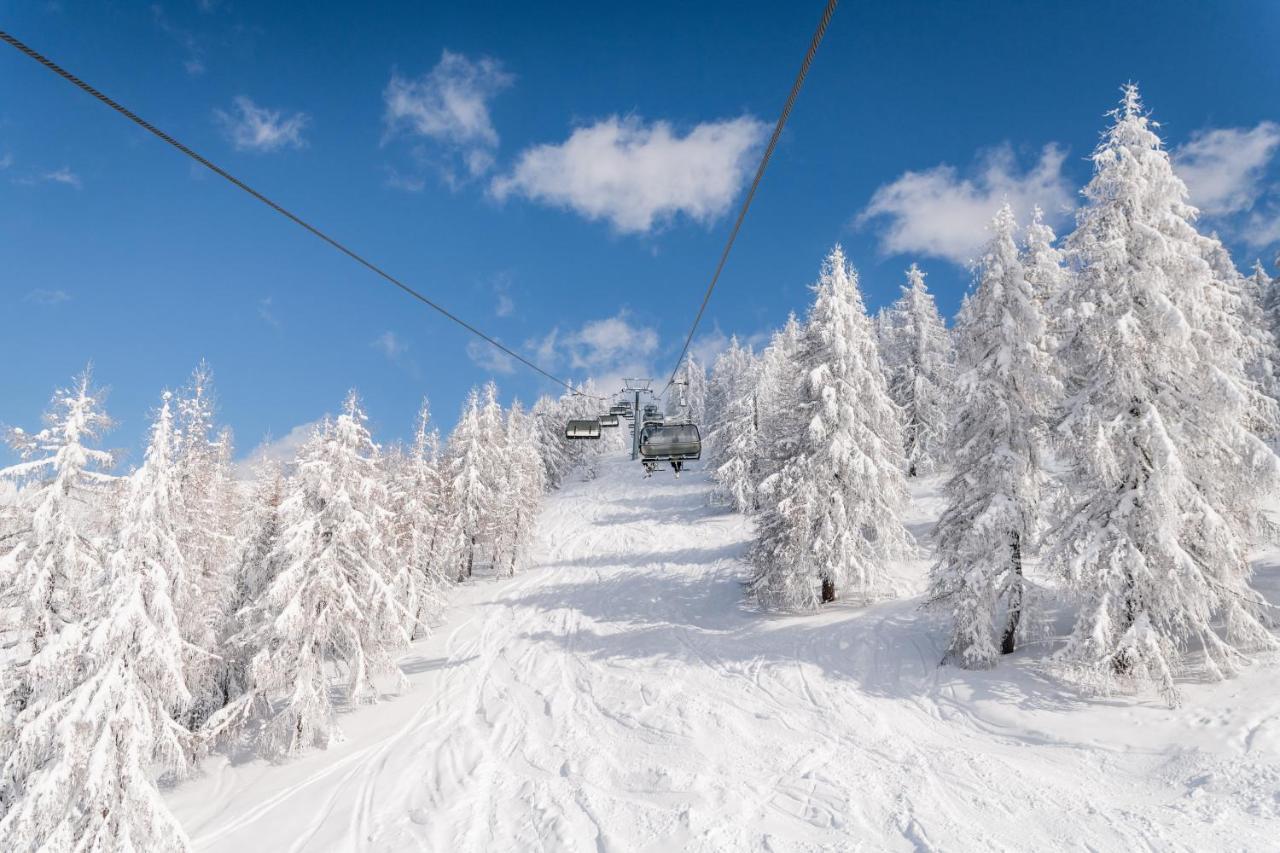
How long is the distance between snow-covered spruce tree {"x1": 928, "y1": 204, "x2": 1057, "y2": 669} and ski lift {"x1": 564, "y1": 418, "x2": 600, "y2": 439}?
1153 centimetres

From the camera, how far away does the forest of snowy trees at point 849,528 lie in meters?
12.8

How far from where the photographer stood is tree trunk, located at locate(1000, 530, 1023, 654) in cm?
1592

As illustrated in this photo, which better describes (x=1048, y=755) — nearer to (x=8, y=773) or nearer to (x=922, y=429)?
(x=8, y=773)

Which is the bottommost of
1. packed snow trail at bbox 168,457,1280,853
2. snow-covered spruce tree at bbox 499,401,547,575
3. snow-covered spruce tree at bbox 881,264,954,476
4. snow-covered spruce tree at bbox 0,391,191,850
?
packed snow trail at bbox 168,457,1280,853

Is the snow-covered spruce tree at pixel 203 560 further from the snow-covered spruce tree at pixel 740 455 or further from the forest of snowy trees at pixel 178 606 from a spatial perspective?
the snow-covered spruce tree at pixel 740 455

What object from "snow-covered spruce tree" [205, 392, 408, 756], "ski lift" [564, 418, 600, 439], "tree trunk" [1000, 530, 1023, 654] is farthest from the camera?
"ski lift" [564, 418, 600, 439]

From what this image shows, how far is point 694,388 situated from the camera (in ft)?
324

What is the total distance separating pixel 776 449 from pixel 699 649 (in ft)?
27.1

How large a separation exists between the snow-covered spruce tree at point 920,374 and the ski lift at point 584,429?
24577mm

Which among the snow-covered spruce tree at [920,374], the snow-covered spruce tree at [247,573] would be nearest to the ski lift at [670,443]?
the snow-covered spruce tree at [247,573]

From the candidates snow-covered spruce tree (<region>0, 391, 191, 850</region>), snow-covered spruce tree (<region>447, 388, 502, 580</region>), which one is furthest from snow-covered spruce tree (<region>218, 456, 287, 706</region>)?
snow-covered spruce tree (<region>447, 388, 502, 580</region>)

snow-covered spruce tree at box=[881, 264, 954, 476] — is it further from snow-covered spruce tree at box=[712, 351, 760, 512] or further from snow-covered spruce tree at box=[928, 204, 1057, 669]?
snow-covered spruce tree at box=[928, 204, 1057, 669]

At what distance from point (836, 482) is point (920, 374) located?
21214 millimetres

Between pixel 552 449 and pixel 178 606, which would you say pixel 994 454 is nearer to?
pixel 178 606
